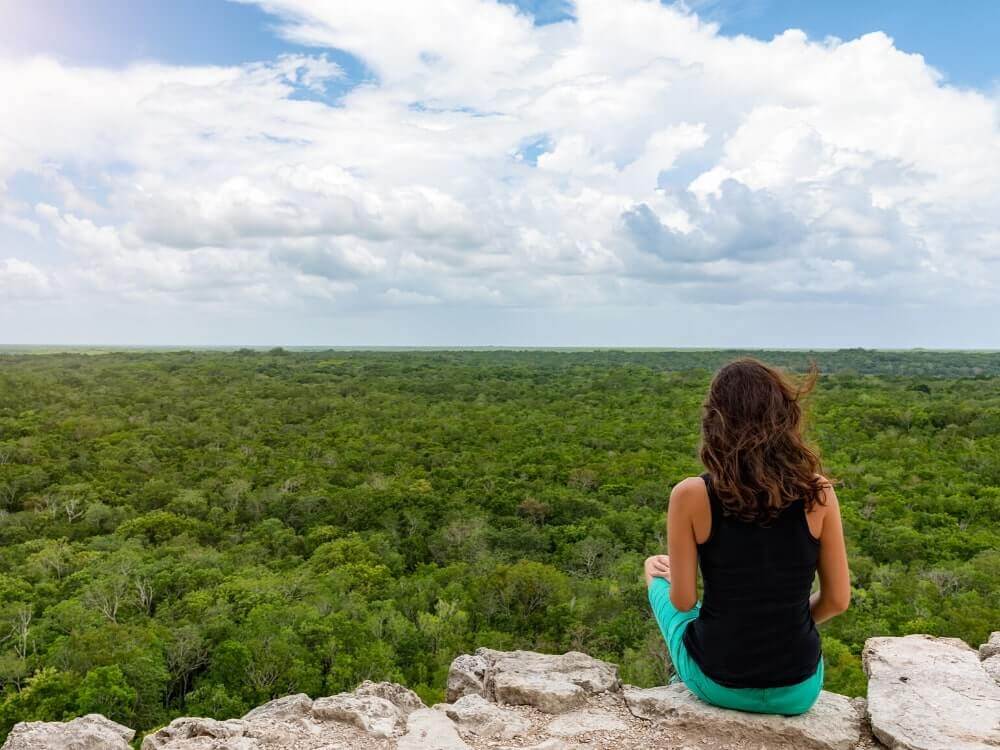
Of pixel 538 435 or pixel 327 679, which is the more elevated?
pixel 538 435

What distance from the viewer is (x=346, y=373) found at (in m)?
106

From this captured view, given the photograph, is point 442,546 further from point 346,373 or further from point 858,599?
point 346,373

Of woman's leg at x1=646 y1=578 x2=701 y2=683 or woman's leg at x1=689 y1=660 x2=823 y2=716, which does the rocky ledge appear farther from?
woman's leg at x1=646 y1=578 x2=701 y2=683

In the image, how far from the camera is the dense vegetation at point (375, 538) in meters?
20.8

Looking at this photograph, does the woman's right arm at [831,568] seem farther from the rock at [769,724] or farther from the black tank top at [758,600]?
the rock at [769,724]

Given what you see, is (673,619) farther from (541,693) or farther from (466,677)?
(466,677)

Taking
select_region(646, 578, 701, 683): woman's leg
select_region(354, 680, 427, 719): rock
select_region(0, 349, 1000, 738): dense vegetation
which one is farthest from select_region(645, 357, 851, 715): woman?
select_region(0, 349, 1000, 738): dense vegetation

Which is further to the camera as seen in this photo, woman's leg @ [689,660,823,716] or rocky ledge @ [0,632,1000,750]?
rocky ledge @ [0,632,1000,750]

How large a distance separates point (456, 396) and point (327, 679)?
6031 cm

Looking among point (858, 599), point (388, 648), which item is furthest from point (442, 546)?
point (858, 599)

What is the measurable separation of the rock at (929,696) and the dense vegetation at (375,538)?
11.8 metres

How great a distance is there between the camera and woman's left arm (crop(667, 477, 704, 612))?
3.41 m

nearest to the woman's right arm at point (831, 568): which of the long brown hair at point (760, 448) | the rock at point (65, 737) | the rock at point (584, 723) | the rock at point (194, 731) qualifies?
the long brown hair at point (760, 448)

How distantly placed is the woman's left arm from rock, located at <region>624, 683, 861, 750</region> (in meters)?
0.88
